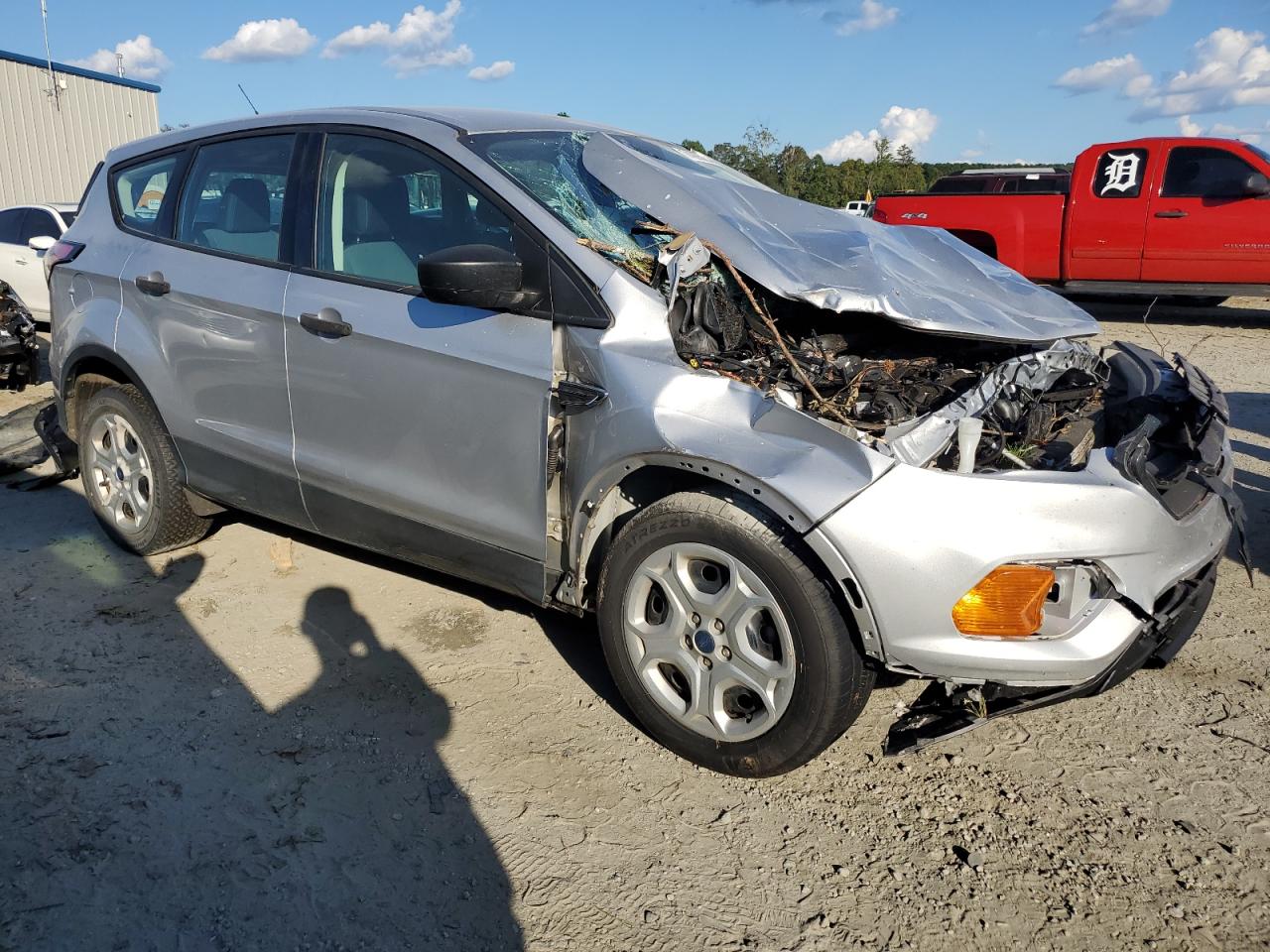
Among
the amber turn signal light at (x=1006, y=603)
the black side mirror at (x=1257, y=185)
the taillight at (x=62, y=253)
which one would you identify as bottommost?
the amber turn signal light at (x=1006, y=603)

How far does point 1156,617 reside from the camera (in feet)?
8.93

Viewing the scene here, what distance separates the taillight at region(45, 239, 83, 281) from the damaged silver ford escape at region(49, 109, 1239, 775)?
1.13 ft

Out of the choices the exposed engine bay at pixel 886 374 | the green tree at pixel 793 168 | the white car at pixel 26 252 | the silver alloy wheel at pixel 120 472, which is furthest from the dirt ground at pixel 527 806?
the green tree at pixel 793 168

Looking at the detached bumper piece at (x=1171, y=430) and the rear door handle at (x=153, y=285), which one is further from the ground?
the rear door handle at (x=153, y=285)

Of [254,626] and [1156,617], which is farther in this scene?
[254,626]

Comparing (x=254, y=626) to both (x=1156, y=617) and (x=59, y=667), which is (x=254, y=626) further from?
(x=1156, y=617)

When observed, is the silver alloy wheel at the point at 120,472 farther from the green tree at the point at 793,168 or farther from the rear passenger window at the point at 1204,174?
the green tree at the point at 793,168

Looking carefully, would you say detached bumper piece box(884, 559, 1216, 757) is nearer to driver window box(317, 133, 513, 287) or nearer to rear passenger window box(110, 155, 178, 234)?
driver window box(317, 133, 513, 287)

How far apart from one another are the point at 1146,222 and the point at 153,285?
403 inches

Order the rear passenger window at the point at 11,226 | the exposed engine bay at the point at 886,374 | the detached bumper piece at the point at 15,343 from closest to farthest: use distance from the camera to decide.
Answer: the exposed engine bay at the point at 886,374, the detached bumper piece at the point at 15,343, the rear passenger window at the point at 11,226

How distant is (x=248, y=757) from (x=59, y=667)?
1051 mm

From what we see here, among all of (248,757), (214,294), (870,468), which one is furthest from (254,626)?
(870,468)

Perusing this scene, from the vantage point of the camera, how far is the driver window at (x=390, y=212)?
3.25m

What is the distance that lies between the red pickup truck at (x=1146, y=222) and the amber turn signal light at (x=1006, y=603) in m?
9.36
